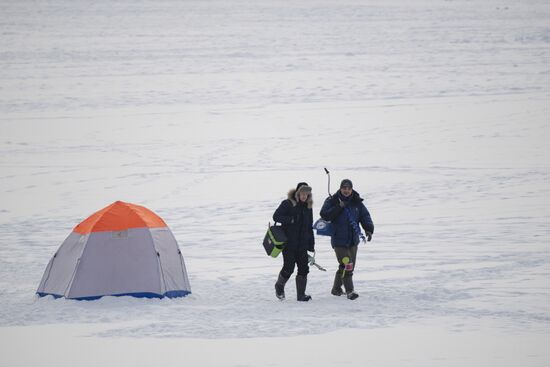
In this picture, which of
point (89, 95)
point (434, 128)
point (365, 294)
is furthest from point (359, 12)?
point (365, 294)

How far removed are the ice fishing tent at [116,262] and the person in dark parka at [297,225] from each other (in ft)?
3.92

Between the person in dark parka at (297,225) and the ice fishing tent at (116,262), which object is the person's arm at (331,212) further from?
the ice fishing tent at (116,262)

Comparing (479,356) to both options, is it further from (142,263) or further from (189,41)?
(189,41)

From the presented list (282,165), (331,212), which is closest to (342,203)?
(331,212)

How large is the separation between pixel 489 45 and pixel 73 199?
26.4 meters

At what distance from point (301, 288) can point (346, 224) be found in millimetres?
792

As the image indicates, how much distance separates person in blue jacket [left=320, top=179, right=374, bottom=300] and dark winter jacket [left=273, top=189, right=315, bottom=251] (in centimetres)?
18

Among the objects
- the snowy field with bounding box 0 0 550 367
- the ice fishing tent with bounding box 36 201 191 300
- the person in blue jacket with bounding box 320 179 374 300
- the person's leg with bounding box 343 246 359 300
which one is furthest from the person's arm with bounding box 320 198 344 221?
the ice fishing tent with bounding box 36 201 191 300

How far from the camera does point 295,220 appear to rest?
33.6 ft

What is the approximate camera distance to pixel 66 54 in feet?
135

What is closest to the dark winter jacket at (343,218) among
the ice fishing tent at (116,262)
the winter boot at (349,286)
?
the winter boot at (349,286)

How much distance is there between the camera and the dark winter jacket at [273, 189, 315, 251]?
Answer: 402 inches

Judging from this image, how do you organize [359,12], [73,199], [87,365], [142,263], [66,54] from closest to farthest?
1. [87,365]
2. [142,263]
3. [73,199]
4. [66,54]
5. [359,12]

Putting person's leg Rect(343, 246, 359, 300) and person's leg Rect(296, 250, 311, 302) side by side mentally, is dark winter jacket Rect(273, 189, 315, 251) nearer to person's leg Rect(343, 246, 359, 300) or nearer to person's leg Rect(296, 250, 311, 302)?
person's leg Rect(296, 250, 311, 302)
